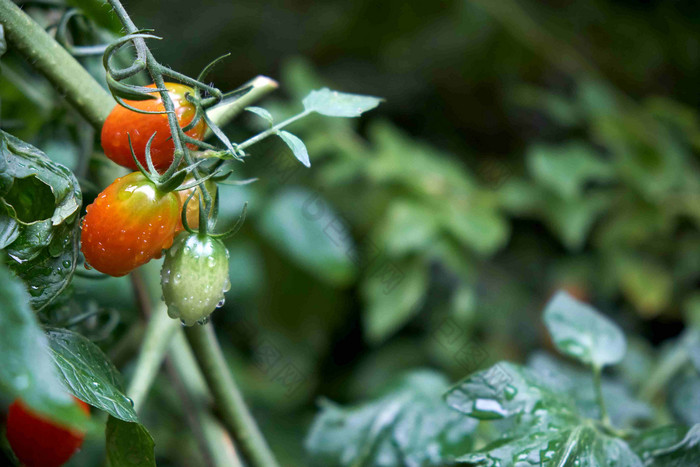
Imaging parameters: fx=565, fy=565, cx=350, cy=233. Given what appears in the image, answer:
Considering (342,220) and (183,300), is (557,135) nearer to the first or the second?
(342,220)

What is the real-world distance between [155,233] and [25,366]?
0.10 m

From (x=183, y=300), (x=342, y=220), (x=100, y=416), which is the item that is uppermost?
(x=183, y=300)

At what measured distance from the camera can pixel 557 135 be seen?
136 centimetres

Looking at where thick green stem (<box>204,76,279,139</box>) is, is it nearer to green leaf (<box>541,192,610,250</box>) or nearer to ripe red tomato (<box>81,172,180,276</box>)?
ripe red tomato (<box>81,172,180,276</box>)

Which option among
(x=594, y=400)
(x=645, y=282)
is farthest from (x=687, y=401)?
(x=645, y=282)

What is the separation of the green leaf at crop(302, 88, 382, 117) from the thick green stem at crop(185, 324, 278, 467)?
15 centimetres

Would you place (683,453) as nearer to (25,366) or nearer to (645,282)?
(25,366)

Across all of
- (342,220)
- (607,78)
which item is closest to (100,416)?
(342,220)

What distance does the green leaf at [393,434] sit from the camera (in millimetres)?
451

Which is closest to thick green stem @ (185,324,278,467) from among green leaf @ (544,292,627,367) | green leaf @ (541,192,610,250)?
green leaf @ (544,292,627,367)

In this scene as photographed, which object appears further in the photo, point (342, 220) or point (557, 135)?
point (557, 135)

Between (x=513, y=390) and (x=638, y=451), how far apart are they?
0.34ft

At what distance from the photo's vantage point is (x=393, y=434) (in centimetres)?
48

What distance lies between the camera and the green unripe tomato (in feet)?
0.84
